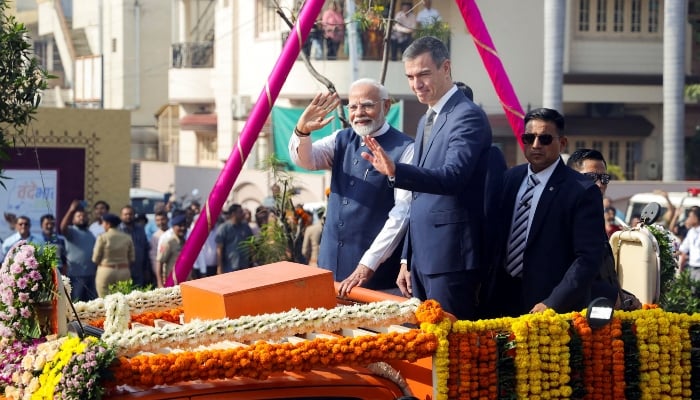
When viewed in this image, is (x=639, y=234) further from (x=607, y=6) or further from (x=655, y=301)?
(x=607, y=6)

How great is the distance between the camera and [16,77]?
267 inches

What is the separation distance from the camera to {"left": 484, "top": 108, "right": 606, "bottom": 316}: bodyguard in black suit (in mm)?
5426

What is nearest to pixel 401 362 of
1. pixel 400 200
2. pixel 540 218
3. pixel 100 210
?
pixel 540 218

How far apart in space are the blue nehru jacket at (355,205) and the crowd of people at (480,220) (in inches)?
5.7

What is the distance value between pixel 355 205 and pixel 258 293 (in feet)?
5.50

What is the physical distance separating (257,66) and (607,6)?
868 centimetres

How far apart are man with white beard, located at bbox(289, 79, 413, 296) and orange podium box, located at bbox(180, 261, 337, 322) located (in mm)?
1067

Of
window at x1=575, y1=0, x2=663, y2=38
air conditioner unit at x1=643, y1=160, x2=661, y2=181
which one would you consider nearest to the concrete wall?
window at x1=575, y1=0, x2=663, y2=38

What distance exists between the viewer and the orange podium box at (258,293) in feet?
16.0

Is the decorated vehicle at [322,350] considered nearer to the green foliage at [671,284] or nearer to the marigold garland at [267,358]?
the marigold garland at [267,358]

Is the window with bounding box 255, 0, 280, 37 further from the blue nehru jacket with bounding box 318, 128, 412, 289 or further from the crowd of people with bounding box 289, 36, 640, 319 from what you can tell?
the crowd of people with bounding box 289, 36, 640, 319

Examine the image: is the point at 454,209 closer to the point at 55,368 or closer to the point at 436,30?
the point at 55,368

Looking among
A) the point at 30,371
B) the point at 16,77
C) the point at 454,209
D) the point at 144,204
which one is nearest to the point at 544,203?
the point at 454,209

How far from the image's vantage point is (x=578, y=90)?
99.0ft
